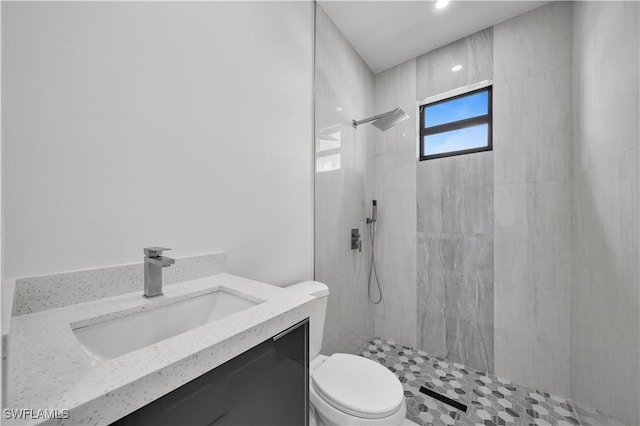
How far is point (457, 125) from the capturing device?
76.2 inches

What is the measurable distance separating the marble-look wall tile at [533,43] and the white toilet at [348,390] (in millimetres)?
2010

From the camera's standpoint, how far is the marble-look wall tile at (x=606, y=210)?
933 millimetres

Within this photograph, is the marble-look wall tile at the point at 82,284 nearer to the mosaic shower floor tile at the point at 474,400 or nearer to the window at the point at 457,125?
the mosaic shower floor tile at the point at 474,400

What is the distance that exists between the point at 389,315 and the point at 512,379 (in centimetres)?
91

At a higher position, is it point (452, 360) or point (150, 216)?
point (150, 216)

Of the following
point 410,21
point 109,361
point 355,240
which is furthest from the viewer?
point 355,240

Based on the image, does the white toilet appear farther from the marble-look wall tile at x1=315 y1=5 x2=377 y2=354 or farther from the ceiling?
the ceiling

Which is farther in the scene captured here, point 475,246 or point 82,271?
point 475,246

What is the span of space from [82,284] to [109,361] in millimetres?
460

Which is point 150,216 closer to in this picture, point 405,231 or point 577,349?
point 405,231

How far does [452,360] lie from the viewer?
1.91 m

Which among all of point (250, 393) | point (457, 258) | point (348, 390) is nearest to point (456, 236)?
point (457, 258)

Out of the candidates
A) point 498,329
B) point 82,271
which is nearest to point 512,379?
point 498,329

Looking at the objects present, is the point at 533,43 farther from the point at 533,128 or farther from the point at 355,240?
Answer: the point at 355,240
